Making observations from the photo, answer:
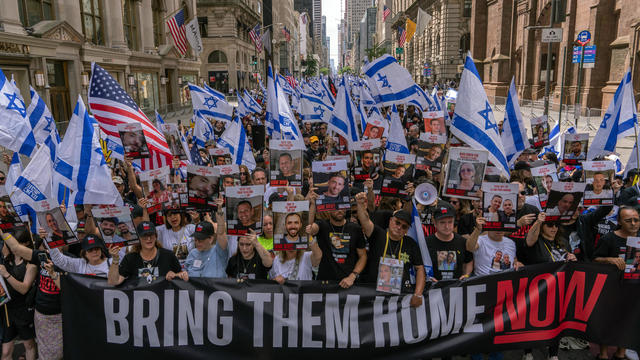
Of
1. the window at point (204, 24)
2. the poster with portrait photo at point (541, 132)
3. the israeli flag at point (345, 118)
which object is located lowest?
the poster with portrait photo at point (541, 132)

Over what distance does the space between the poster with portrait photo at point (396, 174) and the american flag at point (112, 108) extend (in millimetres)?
4113

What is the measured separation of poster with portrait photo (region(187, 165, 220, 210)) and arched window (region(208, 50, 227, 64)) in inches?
2387

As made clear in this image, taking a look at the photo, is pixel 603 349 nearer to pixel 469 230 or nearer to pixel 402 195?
pixel 469 230

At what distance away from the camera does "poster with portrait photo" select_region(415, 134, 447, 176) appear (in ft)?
25.4

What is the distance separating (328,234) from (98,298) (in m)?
2.70

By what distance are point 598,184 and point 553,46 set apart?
3231 cm

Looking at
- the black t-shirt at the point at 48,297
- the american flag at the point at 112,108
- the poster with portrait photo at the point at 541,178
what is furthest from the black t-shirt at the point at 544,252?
the american flag at the point at 112,108

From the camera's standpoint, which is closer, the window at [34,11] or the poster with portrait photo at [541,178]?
the poster with portrait photo at [541,178]

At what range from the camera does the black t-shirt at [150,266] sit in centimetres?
520

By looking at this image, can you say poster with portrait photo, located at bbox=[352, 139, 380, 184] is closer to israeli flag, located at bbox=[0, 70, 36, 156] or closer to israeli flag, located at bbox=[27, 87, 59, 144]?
israeli flag, located at bbox=[0, 70, 36, 156]

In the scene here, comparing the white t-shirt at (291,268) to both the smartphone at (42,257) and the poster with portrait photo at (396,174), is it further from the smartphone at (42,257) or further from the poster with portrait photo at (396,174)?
the smartphone at (42,257)

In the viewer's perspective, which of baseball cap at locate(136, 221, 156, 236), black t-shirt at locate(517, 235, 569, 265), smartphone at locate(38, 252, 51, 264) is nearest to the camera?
baseball cap at locate(136, 221, 156, 236)

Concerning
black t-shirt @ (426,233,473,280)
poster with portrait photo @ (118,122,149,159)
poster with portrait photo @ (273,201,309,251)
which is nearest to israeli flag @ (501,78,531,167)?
black t-shirt @ (426,233,473,280)

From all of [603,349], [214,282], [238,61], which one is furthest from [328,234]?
[238,61]
